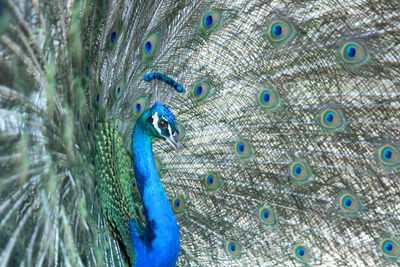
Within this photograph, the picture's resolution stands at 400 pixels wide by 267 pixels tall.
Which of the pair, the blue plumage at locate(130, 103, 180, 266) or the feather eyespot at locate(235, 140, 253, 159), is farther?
the feather eyespot at locate(235, 140, 253, 159)

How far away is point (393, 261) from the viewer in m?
1.72

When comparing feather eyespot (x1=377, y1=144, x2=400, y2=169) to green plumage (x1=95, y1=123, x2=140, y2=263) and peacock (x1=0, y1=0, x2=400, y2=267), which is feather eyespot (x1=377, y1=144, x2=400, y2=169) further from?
green plumage (x1=95, y1=123, x2=140, y2=263)

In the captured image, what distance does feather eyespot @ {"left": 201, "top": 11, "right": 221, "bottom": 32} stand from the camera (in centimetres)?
159

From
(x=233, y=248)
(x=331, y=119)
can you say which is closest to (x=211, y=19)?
(x=331, y=119)

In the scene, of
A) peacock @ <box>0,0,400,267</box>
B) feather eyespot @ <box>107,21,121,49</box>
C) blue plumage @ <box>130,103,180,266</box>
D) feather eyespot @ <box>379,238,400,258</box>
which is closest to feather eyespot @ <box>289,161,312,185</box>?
peacock @ <box>0,0,400,267</box>

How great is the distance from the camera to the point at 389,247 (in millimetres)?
1718

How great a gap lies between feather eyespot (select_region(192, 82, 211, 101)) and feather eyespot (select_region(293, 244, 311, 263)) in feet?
2.56

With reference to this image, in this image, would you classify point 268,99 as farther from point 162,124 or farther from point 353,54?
point 162,124

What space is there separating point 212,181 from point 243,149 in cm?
21

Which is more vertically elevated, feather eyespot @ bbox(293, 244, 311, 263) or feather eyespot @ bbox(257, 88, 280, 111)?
feather eyespot @ bbox(257, 88, 280, 111)

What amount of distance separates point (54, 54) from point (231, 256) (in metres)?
1.35

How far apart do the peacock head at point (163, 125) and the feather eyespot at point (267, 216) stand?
697 mm

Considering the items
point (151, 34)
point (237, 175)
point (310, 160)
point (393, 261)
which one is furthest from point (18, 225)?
point (393, 261)

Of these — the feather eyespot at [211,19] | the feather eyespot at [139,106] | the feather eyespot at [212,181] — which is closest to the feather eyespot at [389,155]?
the feather eyespot at [212,181]
